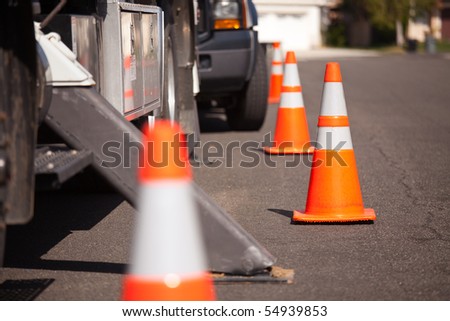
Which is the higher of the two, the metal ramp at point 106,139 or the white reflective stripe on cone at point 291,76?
the metal ramp at point 106,139

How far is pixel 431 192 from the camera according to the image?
7.51m

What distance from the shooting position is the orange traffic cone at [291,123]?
31.4ft

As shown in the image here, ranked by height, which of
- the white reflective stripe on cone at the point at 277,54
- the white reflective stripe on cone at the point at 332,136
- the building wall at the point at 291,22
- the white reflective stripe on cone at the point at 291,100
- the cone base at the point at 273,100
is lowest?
the building wall at the point at 291,22

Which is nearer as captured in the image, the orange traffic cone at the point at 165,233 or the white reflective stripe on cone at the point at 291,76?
the orange traffic cone at the point at 165,233

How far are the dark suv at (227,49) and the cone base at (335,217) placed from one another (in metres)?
4.28

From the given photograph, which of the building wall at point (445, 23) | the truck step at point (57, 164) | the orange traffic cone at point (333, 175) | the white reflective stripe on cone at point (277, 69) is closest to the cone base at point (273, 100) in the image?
the white reflective stripe on cone at point (277, 69)

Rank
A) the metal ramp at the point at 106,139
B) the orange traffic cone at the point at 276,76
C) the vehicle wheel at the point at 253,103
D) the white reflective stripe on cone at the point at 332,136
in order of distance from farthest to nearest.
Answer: the orange traffic cone at the point at 276,76 → the vehicle wheel at the point at 253,103 → the white reflective stripe on cone at the point at 332,136 → the metal ramp at the point at 106,139

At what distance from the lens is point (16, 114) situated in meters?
4.11

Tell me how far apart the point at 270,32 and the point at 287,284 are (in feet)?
164

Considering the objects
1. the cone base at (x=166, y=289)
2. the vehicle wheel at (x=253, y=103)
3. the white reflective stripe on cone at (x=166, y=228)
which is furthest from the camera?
the vehicle wheel at (x=253, y=103)

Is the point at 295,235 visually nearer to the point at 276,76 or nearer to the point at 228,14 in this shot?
the point at 228,14

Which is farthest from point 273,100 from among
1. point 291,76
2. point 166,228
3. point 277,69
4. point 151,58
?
point 166,228

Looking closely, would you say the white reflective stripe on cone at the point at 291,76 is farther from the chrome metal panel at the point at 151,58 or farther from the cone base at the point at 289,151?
the chrome metal panel at the point at 151,58
